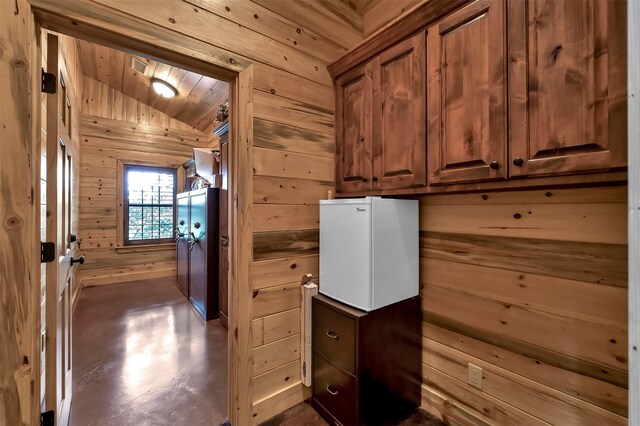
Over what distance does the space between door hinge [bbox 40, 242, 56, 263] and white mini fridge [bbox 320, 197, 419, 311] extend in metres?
1.35

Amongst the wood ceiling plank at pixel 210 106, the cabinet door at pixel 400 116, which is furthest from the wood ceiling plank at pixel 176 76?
the cabinet door at pixel 400 116

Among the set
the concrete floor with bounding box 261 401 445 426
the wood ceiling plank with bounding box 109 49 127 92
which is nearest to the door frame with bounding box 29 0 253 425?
the concrete floor with bounding box 261 401 445 426

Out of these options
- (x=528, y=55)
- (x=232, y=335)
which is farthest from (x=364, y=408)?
(x=528, y=55)

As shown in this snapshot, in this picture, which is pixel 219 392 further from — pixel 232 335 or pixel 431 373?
pixel 431 373

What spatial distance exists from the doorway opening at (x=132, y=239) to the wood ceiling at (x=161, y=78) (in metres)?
0.02

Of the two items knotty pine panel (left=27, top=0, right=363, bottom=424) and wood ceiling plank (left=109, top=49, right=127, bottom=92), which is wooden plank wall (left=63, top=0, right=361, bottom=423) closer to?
knotty pine panel (left=27, top=0, right=363, bottom=424)

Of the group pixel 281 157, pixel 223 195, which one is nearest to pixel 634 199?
pixel 281 157

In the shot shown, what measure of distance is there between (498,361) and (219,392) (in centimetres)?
183

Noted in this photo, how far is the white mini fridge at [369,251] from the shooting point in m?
1.49

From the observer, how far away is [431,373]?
5.73 ft

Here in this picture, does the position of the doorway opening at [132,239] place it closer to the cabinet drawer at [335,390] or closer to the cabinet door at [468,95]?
the cabinet drawer at [335,390]

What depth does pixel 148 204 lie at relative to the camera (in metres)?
5.09

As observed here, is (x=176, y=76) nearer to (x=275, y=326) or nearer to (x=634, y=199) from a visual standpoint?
(x=275, y=326)

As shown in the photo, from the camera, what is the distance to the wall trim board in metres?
0.82
